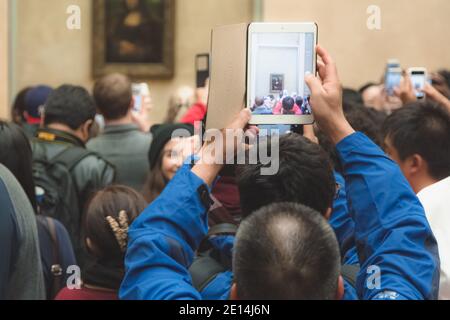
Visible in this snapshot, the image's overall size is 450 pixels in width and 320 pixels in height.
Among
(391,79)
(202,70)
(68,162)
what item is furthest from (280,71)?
(391,79)

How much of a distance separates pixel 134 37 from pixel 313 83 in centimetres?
1107

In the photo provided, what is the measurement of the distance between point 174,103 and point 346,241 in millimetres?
5010

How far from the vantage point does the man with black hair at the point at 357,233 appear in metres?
Answer: 2.00

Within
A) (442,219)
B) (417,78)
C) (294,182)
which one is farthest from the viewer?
(417,78)

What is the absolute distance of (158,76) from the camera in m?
12.9

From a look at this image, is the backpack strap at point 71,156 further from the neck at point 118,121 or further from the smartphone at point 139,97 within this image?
the smartphone at point 139,97

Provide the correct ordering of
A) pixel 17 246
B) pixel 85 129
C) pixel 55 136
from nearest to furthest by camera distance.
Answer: pixel 17 246
pixel 55 136
pixel 85 129

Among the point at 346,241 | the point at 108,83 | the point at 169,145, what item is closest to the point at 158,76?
the point at 108,83

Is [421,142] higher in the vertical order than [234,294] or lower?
higher

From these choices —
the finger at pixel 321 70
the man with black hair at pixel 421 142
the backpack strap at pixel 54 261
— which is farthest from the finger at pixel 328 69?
the backpack strap at pixel 54 261

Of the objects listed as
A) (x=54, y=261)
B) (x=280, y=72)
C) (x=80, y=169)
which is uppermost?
(x=280, y=72)

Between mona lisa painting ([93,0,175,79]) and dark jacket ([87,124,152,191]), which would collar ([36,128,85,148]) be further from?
mona lisa painting ([93,0,175,79])

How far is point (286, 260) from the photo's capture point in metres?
1.82

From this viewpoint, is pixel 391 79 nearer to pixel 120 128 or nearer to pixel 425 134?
pixel 120 128
